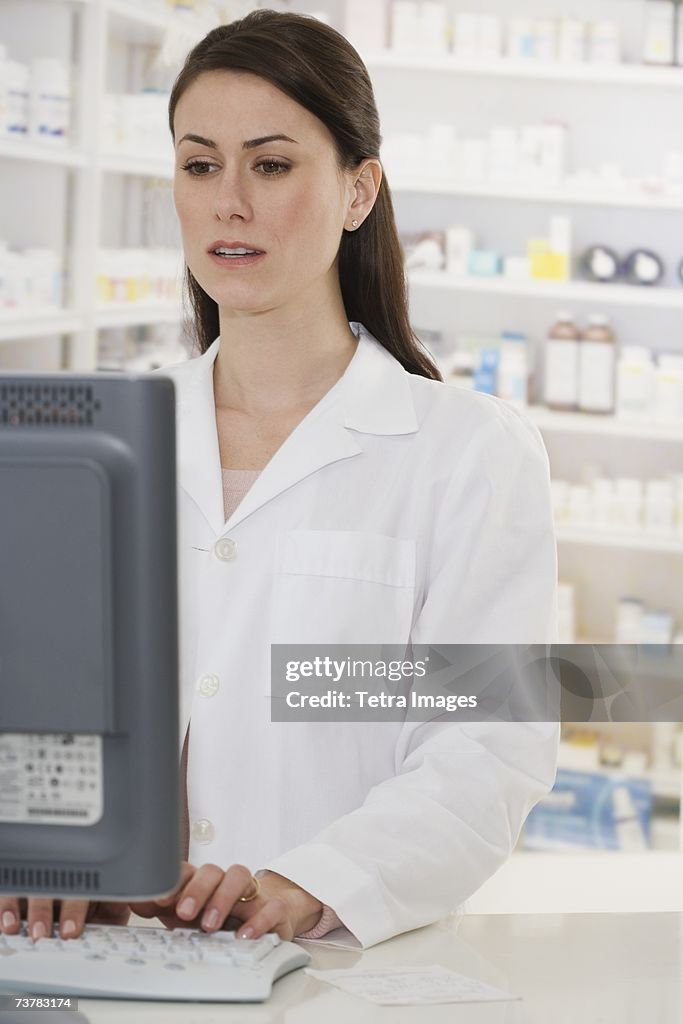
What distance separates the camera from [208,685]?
1419 millimetres

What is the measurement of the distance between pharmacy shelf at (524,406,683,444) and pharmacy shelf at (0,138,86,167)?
4.75 feet

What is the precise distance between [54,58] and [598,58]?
1.61 metres

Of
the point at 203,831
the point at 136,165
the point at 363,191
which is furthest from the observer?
the point at 136,165

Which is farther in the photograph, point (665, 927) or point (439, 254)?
point (439, 254)

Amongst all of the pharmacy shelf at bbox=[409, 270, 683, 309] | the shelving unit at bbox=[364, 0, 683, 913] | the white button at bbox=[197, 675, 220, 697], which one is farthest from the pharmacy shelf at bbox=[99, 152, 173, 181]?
the white button at bbox=[197, 675, 220, 697]

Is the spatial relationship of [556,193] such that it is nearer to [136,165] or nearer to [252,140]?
[136,165]

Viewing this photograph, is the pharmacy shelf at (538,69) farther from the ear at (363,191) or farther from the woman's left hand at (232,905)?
the woman's left hand at (232,905)

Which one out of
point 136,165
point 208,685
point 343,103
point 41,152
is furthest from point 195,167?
point 136,165

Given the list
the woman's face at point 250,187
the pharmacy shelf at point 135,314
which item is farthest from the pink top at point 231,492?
the pharmacy shelf at point 135,314

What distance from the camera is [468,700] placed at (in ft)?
4.45

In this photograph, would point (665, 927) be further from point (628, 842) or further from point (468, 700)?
point (628, 842)

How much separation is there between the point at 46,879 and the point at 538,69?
10.7ft

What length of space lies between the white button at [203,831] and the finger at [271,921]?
0.36 m

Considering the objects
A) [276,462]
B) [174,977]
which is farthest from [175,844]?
[276,462]
